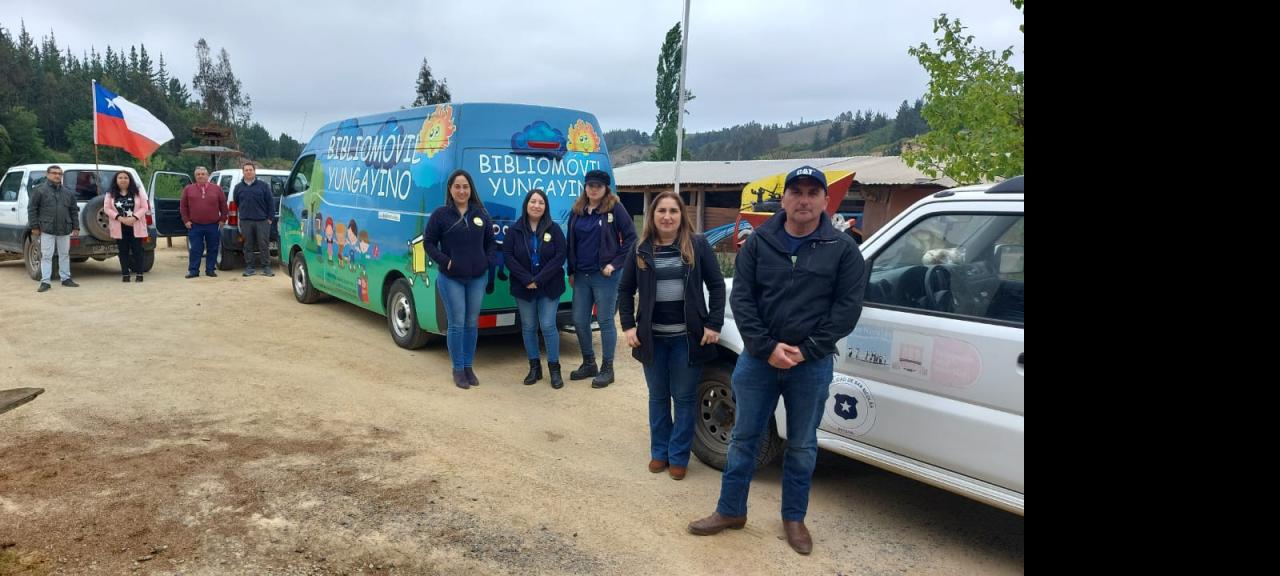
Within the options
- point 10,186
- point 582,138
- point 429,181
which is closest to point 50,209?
point 10,186

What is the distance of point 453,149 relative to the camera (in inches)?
265

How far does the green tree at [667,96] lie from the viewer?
1708 inches

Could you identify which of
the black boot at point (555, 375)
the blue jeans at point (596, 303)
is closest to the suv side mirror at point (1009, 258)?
the blue jeans at point (596, 303)

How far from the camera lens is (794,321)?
3436 mm

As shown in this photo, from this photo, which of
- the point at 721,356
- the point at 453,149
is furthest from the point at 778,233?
the point at 453,149

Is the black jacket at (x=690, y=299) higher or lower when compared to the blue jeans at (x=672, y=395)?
higher

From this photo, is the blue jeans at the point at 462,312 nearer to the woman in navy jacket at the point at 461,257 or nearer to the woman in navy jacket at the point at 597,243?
the woman in navy jacket at the point at 461,257

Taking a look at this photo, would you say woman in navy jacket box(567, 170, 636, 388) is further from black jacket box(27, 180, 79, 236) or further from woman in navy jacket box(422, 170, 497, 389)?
black jacket box(27, 180, 79, 236)

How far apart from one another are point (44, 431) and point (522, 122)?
4.19 metres

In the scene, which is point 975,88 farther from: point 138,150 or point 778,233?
point 138,150

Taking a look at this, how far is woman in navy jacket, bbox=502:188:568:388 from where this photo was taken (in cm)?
630

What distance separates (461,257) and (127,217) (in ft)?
25.8

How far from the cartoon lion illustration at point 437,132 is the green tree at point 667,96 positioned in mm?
36904

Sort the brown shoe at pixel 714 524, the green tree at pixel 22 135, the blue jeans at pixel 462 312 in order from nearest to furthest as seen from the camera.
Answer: the brown shoe at pixel 714 524
the blue jeans at pixel 462 312
the green tree at pixel 22 135
